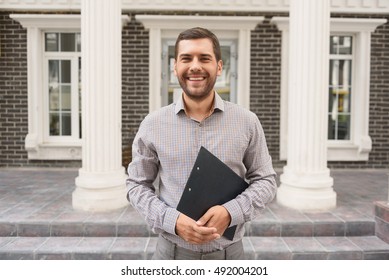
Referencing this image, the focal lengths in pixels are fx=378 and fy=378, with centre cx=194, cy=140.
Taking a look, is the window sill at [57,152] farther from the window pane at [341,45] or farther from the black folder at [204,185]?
the black folder at [204,185]

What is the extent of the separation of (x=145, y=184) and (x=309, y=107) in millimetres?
3461

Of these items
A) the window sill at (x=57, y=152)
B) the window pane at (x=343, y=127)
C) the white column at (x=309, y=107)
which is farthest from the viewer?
the window pane at (x=343, y=127)

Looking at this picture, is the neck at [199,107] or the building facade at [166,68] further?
the building facade at [166,68]

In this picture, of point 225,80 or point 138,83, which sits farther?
point 225,80

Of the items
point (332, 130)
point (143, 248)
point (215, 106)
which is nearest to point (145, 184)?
point (215, 106)

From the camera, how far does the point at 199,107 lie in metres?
1.68

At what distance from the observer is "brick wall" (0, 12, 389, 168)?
24.2ft

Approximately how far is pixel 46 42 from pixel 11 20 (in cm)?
75

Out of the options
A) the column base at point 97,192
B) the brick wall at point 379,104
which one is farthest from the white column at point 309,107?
the brick wall at point 379,104

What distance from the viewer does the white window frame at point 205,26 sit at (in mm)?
7195

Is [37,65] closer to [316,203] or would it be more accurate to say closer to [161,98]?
[161,98]

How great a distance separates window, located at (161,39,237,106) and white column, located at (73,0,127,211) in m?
2.88

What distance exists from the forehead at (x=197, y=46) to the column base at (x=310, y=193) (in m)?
3.61

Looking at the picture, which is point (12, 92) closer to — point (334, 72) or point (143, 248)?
point (143, 248)
